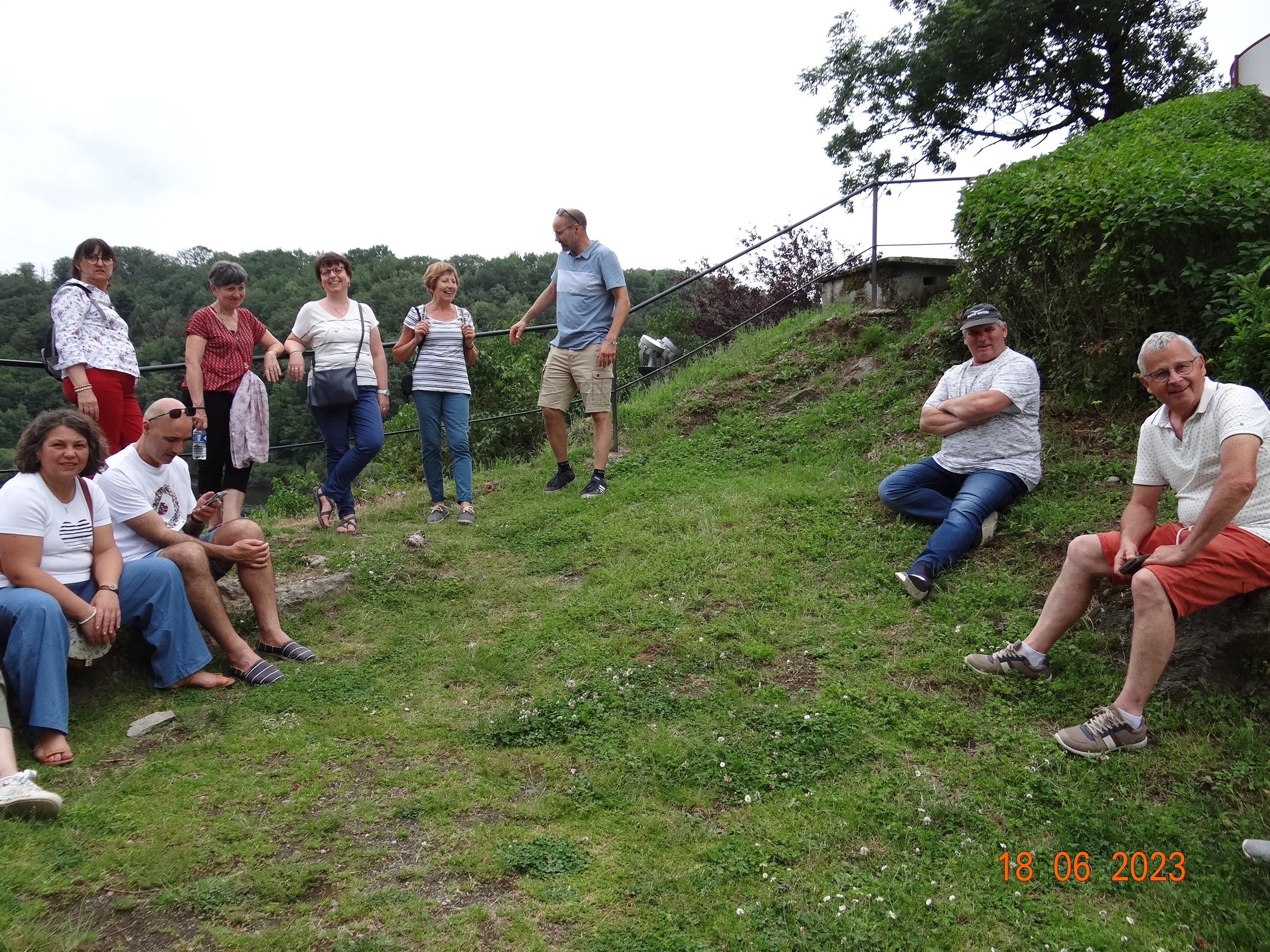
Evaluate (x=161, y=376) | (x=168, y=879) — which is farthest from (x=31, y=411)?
(x=161, y=376)

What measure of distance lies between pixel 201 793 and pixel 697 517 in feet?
11.2

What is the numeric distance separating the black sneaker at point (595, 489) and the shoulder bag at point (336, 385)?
1808 mm

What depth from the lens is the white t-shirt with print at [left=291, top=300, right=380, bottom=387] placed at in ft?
18.7

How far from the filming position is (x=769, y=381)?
8.20 metres

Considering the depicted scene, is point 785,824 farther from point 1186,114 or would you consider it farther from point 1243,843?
point 1186,114

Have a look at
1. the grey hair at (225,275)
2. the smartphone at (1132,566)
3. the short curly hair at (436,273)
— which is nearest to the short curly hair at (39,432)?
the grey hair at (225,275)

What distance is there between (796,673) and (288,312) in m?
26.0

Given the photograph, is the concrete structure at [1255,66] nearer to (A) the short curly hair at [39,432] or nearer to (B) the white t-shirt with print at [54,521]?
(A) the short curly hair at [39,432]

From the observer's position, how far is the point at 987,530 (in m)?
4.70

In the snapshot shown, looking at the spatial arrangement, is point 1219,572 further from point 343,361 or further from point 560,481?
point 343,361

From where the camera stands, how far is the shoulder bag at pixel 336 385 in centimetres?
566

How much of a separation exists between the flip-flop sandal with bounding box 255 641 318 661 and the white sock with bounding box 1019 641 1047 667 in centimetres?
333

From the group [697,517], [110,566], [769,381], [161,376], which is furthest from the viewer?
[161,376]
